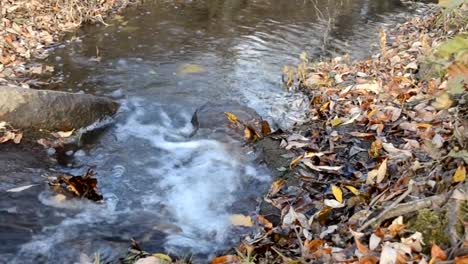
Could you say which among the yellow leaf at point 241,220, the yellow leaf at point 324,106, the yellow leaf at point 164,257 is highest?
the yellow leaf at point 324,106

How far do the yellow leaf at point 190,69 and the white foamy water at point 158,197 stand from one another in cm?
178

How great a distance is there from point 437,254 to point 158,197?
2711 millimetres

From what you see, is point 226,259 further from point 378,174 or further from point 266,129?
point 266,129

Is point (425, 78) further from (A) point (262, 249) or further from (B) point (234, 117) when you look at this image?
(A) point (262, 249)

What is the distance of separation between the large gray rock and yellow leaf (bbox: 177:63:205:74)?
203 cm

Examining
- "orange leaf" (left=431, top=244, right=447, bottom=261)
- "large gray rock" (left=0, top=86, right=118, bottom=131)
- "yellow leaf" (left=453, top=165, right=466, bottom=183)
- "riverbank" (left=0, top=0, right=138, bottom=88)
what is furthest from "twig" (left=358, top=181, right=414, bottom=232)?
"riverbank" (left=0, top=0, right=138, bottom=88)

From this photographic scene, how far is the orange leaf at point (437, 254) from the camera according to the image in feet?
8.67

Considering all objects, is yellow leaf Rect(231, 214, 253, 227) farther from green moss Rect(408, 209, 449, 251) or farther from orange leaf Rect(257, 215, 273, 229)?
green moss Rect(408, 209, 449, 251)

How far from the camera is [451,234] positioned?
110 inches

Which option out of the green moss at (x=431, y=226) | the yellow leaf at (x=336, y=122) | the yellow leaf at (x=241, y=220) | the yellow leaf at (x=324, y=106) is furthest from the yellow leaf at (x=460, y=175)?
the yellow leaf at (x=324, y=106)

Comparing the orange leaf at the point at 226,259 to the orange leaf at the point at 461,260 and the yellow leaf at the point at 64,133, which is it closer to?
the orange leaf at the point at 461,260

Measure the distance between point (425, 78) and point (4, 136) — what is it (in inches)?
192

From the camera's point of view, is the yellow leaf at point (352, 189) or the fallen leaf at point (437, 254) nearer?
the fallen leaf at point (437, 254)

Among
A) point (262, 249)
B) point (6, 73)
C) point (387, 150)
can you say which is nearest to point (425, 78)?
point (387, 150)
